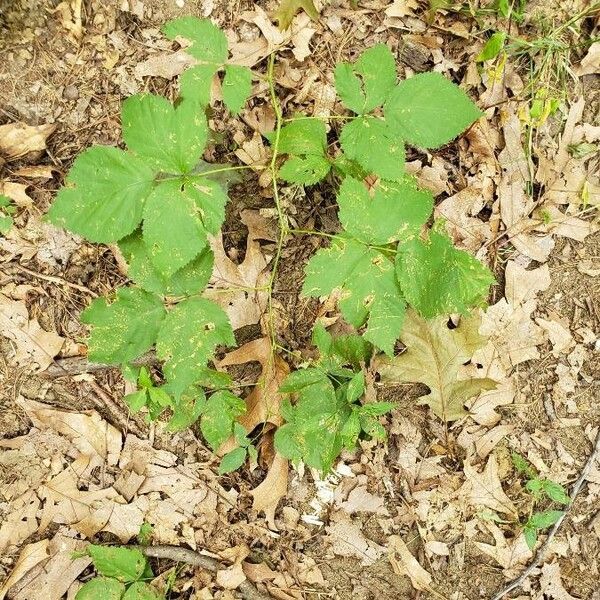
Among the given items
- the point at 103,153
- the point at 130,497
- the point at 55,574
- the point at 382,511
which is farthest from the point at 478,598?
the point at 103,153

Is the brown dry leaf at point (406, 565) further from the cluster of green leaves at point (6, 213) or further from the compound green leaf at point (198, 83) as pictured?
the cluster of green leaves at point (6, 213)

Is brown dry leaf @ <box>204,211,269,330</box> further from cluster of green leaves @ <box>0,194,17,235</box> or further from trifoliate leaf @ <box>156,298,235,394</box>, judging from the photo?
cluster of green leaves @ <box>0,194,17,235</box>

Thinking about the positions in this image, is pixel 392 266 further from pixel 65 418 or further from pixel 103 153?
pixel 65 418

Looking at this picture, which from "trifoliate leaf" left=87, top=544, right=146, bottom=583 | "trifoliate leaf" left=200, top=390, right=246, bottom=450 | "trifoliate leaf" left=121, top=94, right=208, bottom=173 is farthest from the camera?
"trifoliate leaf" left=87, top=544, right=146, bottom=583

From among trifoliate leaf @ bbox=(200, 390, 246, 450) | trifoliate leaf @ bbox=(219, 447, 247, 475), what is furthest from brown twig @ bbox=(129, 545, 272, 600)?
trifoliate leaf @ bbox=(200, 390, 246, 450)

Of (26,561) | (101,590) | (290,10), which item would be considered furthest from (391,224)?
(26,561)

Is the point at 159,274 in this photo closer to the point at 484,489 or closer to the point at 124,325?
the point at 124,325

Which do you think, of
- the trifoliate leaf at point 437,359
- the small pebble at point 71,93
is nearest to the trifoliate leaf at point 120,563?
the trifoliate leaf at point 437,359
